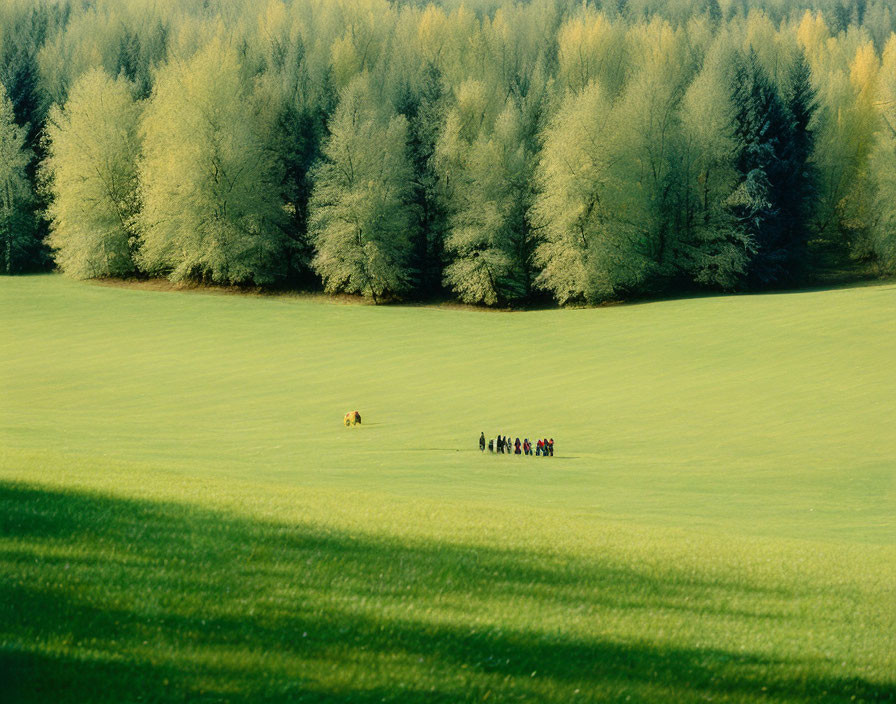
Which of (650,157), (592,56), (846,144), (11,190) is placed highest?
(592,56)

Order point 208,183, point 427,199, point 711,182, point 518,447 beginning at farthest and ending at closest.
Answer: point 427,199 → point 208,183 → point 711,182 → point 518,447

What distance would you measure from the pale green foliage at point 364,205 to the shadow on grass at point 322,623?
2310 inches

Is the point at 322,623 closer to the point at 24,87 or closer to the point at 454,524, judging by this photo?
the point at 454,524

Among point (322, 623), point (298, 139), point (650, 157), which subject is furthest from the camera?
point (298, 139)

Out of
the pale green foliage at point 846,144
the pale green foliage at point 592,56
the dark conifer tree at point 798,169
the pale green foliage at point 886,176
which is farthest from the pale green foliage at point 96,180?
the pale green foliage at point 886,176

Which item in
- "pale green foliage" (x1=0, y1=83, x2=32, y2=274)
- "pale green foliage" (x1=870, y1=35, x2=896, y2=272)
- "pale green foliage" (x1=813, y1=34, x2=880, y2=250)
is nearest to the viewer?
"pale green foliage" (x1=870, y1=35, x2=896, y2=272)

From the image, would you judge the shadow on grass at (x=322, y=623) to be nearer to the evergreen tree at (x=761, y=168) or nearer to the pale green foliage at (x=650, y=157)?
the pale green foliage at (x=650, y=157)

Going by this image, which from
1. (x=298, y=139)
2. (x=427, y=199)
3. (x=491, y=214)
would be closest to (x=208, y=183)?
(x=298, y=139)

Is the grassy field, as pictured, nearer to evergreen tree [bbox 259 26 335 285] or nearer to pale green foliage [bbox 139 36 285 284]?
pale green foliage [bbox 139 36 285 284]

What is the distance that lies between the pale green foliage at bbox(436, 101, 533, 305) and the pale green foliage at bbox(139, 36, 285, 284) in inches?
560

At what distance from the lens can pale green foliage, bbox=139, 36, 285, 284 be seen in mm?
70250

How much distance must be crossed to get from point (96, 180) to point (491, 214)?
30.9 m

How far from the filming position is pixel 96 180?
73.7m

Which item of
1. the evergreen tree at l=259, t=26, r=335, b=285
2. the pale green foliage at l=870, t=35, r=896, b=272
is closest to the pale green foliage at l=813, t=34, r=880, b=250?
the pale green foliage at l=870, t=35, r=896, b=272
